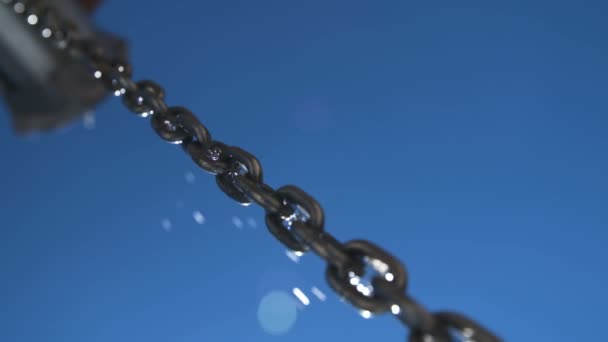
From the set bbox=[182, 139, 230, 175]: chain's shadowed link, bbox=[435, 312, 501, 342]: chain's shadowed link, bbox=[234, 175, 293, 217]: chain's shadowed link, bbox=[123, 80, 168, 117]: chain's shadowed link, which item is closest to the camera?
bbox=[435, 312, 501, 342]: chain's shadowed link

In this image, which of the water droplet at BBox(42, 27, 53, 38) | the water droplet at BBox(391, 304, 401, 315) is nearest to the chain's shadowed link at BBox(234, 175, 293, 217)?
the water droplet at BBox(391, 304, 401, 315)

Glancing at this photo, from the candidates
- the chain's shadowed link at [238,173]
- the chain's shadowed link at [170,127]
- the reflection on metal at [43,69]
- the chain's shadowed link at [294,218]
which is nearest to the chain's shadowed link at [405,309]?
the chain's shadowed link at [294,218]

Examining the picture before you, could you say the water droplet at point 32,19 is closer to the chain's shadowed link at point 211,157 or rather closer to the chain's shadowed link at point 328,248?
the chain's shadowed link at point 211,157

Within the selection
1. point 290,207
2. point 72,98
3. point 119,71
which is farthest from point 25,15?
point 290,207

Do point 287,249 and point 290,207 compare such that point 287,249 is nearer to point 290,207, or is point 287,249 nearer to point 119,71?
point 290,207

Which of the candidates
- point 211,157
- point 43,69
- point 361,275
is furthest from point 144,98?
point 361,275

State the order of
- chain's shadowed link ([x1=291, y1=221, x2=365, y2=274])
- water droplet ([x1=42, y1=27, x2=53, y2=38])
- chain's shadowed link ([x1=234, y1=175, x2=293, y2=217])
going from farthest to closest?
water droplet ([x1=42, y1=27, x2=53, y2=38]) < chain's shadowed link ([x1=234, y1=175, x2=293, y2=217]) < chain's shadowed link ([x1=291, y1=221, x2=365, y2=274])

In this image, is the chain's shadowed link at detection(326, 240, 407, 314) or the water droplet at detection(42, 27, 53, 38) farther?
the water droplet at detection(42, 27, 53, 38)

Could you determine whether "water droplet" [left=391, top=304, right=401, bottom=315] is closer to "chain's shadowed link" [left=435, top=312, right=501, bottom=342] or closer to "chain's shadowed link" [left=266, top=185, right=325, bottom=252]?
"chain's shadowed link" [left=435, top=312, right=501, bottom=342]
